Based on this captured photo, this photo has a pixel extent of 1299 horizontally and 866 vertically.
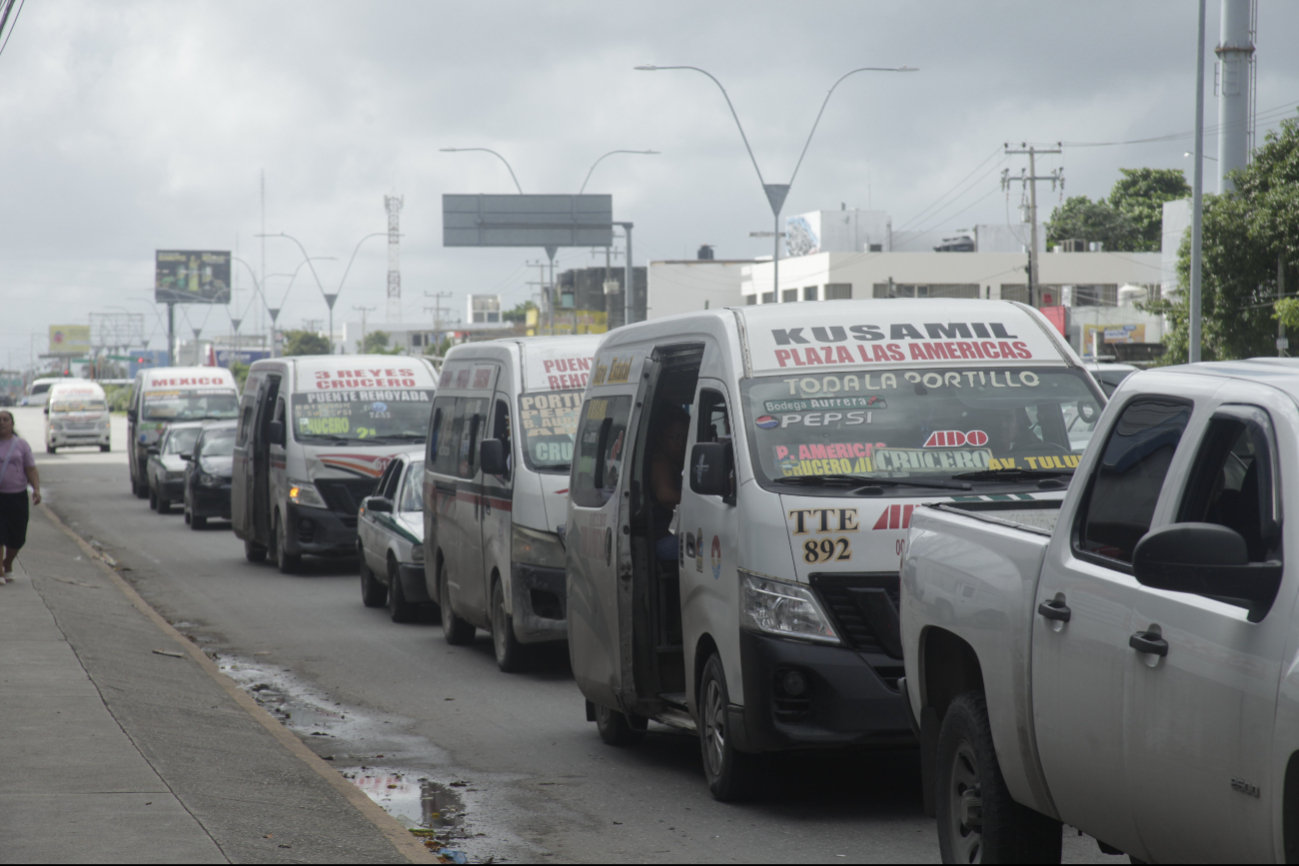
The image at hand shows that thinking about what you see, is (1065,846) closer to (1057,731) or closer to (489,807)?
(1057,731)

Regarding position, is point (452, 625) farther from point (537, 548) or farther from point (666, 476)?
point (666, 476)

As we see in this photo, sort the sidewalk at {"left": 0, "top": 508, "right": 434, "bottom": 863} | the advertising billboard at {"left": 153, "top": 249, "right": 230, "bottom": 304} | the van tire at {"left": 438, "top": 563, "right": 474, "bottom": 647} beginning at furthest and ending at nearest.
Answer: the advertising billboard at {"left": 153, "top": 249, "right": 230, "bottom": 304} → the van tire at {"left": 438, "top": 563, "right": 474, "bottom": 647} → the sidewalk at {"left": 0, "top": 508, "right": 434, "bottom": 863}

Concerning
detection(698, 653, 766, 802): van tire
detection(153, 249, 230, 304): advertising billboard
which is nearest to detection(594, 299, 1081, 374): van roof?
detection(698, 653, 766, 802): van tire

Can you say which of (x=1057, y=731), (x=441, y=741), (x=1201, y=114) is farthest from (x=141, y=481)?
(x=1057, y=731)

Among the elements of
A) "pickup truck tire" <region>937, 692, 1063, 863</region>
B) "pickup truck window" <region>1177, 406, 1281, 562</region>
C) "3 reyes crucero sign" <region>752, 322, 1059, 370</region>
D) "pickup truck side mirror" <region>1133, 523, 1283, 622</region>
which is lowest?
"pickup truck tire" <region>937, 692, 1063, 863</region>

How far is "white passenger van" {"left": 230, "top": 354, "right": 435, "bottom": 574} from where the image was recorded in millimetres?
18422

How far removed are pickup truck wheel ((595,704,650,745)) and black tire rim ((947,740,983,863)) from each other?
3.48 m

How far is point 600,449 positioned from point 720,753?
7.68ft

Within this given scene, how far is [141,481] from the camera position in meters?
33.7

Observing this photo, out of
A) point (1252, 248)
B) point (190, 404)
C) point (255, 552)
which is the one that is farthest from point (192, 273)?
point (255, 552)

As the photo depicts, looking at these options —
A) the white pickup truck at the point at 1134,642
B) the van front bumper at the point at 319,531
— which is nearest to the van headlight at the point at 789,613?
the white pickup truck at the point at 1134,642

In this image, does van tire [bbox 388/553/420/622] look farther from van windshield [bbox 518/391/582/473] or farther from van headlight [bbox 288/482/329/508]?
van headlight [bbox 288/482/329/508]

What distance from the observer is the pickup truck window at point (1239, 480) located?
12.6 ft

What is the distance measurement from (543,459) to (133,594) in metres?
6.58
